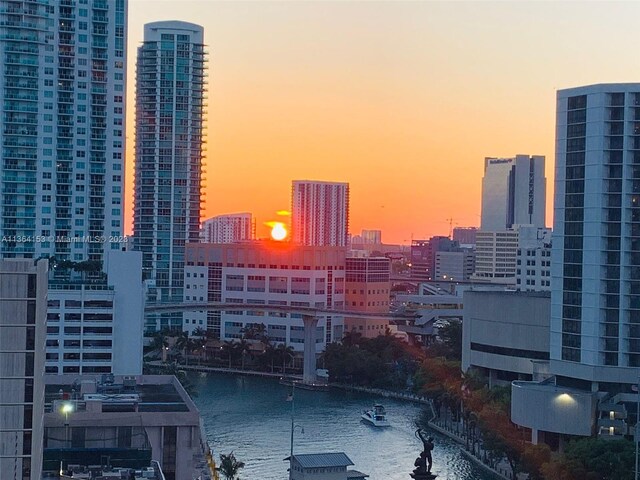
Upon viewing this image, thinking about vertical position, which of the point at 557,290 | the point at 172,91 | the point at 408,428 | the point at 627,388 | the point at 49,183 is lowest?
the point at 408,428

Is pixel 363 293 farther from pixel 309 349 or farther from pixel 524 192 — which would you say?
pixel 524 192

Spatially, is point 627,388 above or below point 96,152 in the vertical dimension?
below

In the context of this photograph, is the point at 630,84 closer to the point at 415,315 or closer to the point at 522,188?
the point at 415,315

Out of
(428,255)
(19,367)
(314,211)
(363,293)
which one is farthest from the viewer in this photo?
(428,255)

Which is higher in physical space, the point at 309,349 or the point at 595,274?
the point at 595,274

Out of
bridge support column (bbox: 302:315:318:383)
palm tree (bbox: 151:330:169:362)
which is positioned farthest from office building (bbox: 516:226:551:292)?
palm tree (bbox: 151:330:169:362)

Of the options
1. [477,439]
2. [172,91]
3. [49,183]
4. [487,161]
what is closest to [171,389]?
[477,439]

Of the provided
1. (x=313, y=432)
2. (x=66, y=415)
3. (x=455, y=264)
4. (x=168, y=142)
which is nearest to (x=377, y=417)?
(x=313, y=432)
